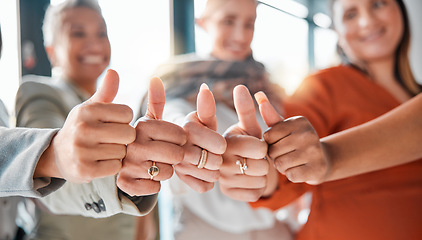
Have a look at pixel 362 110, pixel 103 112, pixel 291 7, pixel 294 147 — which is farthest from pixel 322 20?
pixel 103 112

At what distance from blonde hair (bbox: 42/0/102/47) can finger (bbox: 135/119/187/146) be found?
16 centimetres

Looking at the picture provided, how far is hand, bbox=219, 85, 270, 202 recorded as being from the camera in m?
0.29

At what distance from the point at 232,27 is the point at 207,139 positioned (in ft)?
0.62

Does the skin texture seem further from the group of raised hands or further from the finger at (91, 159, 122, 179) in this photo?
the finger at (91, 159, 122, 179)

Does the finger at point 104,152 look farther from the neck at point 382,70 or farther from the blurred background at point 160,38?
the neck at point 382,70

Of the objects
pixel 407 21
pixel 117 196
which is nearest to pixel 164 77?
pixel 117 196

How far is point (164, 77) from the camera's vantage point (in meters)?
0.43

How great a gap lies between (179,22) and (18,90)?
243 millimetres

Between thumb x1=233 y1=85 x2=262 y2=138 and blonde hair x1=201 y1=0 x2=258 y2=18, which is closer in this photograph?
thumb x1=233 y1=85 x2=262 y2=138

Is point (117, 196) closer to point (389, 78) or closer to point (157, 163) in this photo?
point (157, 163)

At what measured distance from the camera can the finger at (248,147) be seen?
0.93 ft

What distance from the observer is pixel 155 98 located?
262 mm

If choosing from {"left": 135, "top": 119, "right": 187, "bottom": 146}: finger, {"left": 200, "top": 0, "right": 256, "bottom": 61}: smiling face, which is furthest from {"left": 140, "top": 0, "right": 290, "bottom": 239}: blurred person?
{"left": 135, "top": 119, "right": 187, "bottom": 146}: finger

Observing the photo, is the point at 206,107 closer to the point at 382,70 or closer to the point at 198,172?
the point at 198,172
